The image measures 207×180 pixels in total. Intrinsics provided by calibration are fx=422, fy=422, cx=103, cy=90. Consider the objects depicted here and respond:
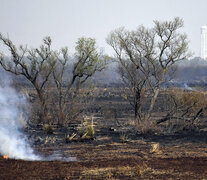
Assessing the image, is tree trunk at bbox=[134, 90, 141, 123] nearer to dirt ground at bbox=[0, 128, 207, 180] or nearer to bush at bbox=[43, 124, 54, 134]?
dirt ground at bbox=[0, 128, 207, 180]

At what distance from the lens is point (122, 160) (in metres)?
15.2

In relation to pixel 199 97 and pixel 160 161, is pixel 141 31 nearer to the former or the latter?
pixel 199 97

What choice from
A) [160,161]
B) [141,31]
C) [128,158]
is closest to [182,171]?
[160,161]

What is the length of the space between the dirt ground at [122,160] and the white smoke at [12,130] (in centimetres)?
93

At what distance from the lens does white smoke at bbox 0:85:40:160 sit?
53.0ft

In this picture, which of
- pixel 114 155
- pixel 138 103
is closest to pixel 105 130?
pixel 138 103

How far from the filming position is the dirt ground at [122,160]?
12.6m

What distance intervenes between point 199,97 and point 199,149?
9.73 metres

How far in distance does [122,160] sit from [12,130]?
9470 mm

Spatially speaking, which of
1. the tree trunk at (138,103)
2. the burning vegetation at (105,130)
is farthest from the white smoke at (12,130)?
the tree trunk at (138,103)

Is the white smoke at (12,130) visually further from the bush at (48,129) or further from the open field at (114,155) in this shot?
the bush at (48,129)

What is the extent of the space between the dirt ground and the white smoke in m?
0.93

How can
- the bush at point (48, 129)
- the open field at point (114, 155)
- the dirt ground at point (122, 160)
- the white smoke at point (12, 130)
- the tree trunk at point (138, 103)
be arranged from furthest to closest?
1. the tree trunk at point (138, 103)
2. the bush at point (48, 129)
3. the white smoke at point (12, 130)
4. the open field at point (114, 155)
5. the dirt ground at point (122, 160)

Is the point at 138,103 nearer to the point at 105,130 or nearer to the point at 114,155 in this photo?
the point at 105,130
